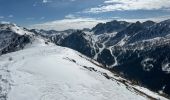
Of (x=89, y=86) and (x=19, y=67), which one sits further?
(x=19, y=67)

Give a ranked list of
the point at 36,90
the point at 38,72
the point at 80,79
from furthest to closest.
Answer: the point at 38,72 → the point at 80,79 → the point at 36,90

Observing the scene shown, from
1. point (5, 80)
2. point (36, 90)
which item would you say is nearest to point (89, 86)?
point (36, 90)

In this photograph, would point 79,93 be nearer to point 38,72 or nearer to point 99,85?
point 99,85

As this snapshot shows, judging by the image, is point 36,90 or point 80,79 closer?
point 36,90

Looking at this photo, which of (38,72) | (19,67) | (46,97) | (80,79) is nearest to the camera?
(46,97)

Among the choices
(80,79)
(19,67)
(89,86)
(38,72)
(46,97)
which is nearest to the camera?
(46,97)

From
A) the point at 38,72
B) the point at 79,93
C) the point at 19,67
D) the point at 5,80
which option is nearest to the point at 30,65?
the point at 19,67

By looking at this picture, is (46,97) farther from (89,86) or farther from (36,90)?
(89,86)

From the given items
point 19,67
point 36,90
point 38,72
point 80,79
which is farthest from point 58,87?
point 19,67

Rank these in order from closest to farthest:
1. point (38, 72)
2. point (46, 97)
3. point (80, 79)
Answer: point (46, 97), point (80, 79), point (38, 72)
